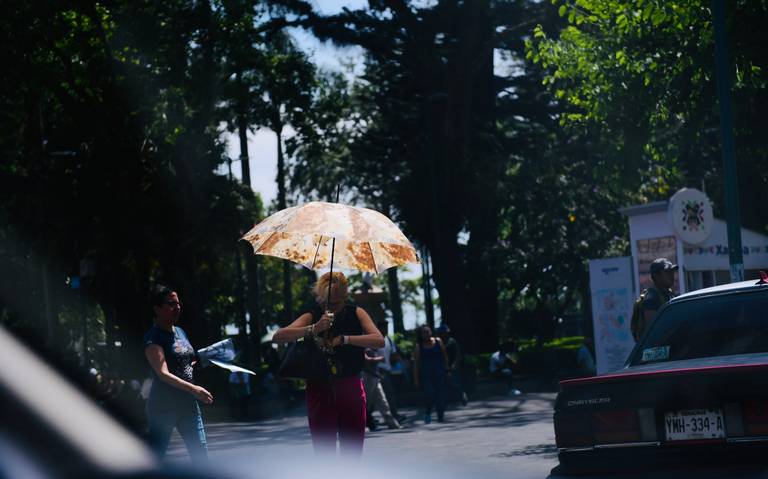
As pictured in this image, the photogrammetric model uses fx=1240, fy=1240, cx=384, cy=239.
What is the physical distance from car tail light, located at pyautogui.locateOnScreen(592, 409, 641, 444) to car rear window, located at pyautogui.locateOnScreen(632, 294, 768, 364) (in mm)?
974

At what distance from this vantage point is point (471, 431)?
59.2 feet

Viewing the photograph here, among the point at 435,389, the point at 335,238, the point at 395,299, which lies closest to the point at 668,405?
the point at 335,238

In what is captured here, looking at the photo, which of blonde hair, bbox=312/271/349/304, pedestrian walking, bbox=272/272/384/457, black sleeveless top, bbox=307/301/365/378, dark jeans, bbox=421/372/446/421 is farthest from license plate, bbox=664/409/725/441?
dark jeans, bbox=421/372/446/421

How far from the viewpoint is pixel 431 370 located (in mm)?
20906

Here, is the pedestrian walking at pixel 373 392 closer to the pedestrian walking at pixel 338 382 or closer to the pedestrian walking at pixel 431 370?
the pedestrian walking at pixel 431 370

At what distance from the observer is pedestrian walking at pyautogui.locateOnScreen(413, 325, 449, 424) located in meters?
20.9

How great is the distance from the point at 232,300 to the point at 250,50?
34.2m

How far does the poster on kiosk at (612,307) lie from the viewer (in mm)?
18969

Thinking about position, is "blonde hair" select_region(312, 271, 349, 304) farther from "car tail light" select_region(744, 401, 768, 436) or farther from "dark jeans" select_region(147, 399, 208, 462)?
"car tail light" select_region(744, 401, 768, 436)

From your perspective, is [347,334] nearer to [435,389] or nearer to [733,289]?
[733,289]

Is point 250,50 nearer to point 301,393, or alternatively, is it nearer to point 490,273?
point 301,393

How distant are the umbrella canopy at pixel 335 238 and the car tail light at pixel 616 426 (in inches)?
84.4

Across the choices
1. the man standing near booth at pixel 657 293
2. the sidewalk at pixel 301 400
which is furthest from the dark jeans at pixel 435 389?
the man standing near booth at pixel 657 293

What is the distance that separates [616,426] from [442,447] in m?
8.44
